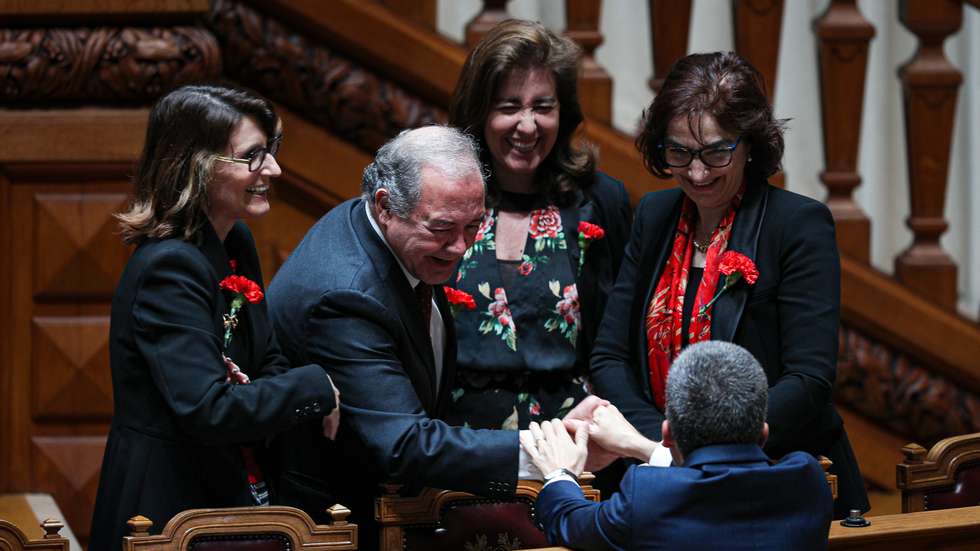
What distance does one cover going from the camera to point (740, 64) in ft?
9.83

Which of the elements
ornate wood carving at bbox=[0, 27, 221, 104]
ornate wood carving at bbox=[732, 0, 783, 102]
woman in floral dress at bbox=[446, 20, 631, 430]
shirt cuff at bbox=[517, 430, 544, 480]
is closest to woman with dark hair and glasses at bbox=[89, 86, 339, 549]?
shirt cuff at bbox=[517, 430, 544, 480]

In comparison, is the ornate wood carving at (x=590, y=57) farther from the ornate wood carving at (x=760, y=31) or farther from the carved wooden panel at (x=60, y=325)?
the carved wooden panel at (x=60, y=325)

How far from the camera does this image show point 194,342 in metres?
2.59

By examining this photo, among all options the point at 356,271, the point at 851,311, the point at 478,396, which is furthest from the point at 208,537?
the point at 851,311

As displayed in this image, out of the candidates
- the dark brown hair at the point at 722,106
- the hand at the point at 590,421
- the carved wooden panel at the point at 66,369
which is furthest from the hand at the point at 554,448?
the carved wooden panel at the point at 66,369

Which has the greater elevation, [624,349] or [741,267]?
[741,267]

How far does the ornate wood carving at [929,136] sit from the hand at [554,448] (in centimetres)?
205

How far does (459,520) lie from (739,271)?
735 mm

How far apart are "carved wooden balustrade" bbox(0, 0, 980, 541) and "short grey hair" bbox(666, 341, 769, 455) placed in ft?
6.77

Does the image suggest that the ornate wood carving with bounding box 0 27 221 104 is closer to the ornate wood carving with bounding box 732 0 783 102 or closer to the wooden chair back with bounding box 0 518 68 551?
the ornate wood carving with bounding box 732 0 783 102

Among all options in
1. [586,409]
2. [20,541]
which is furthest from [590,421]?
[20,541]

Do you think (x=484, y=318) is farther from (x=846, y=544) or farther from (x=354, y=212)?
(x=846, y=544)

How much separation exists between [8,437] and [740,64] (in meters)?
2.31

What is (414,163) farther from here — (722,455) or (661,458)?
(722,455)
